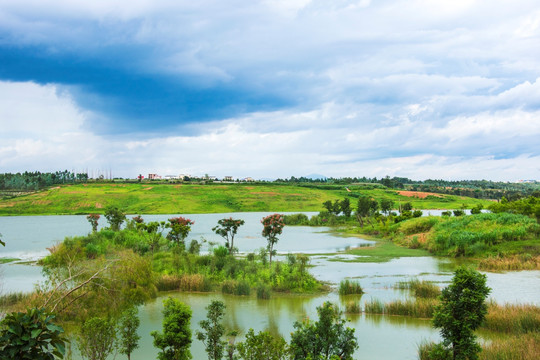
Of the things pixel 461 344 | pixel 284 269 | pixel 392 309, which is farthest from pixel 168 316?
pixel 284 269

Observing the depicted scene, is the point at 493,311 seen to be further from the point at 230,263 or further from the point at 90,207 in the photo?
the point at 90,207

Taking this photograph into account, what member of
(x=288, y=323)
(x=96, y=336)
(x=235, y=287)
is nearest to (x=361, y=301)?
(x=288, y=323)

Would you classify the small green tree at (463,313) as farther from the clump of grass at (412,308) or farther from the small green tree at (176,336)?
the small green tree at (176,336)

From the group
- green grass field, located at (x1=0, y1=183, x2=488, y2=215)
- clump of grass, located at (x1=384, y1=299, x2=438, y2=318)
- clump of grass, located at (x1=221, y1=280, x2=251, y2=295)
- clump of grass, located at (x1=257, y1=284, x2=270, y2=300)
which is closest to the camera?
clump of grass, located at (x1=384, y1=299, x2=438, y2=318)

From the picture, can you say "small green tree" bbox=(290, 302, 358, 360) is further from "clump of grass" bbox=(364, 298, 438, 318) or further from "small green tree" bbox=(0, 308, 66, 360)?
"clump of grass" bbox=(364, 298, 438, 318)

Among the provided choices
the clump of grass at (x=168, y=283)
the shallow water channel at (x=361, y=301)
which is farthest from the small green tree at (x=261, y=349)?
the clump of grass at (x=168, y=283)

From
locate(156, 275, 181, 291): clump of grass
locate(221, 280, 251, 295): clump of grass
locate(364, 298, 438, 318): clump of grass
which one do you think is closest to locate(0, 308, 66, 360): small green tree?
locate(364, 298, 438, 318): clump of grass

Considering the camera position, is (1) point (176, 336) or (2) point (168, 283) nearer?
(1) point (176, 336)

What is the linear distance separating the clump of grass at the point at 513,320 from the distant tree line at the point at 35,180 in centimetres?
14490

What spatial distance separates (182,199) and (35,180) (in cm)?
6182

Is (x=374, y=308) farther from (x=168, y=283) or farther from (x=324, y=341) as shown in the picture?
(x=168, y=283)

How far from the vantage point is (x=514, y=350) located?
10414 mm

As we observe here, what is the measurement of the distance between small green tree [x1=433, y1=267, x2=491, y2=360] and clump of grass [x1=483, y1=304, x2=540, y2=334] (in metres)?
3.99

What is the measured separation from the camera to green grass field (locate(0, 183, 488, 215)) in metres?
108
